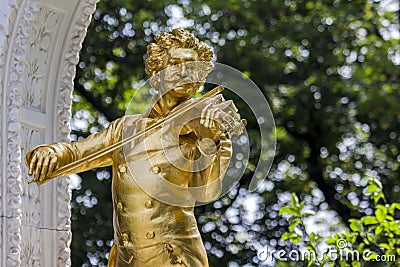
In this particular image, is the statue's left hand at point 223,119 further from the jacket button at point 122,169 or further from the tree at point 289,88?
the tree at point 289,88

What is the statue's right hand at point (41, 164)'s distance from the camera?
5645mm

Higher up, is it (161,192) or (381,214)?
(381,214)

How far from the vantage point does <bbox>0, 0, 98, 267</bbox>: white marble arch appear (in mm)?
5773

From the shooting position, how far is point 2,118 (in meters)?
5.82

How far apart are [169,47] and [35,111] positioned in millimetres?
663

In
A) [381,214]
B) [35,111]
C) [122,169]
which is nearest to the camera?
[122,169]

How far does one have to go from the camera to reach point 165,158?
5.71 m

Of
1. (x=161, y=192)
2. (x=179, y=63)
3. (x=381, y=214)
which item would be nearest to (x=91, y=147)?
(x=161, y=192)

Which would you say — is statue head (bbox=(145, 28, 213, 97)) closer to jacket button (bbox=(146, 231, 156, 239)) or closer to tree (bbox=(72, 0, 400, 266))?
jacket button (bbox=(146, 231, 156, 239))

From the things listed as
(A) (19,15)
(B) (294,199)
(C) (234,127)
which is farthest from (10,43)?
(B) (294,199)

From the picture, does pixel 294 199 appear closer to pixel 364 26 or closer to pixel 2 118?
pixel 2 118

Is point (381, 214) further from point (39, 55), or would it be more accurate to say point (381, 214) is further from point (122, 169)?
point (39, 55)

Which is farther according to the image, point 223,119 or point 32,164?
point 32,164

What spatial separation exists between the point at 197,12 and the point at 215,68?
6.09m
